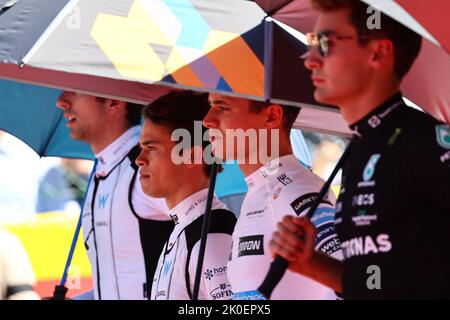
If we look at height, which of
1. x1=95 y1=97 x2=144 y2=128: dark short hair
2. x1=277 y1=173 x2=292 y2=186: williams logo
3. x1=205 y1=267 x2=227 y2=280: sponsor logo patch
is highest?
x1=95 y1=97 x2=144 y2=128: dark short hair

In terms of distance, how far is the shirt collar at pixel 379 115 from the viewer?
11.4 ft

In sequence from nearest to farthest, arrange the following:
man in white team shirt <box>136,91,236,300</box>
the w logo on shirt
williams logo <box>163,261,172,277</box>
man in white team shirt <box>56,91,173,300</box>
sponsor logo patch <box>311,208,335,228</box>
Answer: sponsor logo patch <box>311,208,335,228</box> < man in white team shirt <box>136,91,236,300</box> < williams logo <box>163,261,172,277</box> < man in white team shirt <box>56,91,173,300</box> < the w logo on shirt

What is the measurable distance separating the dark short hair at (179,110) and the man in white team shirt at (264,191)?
67cm

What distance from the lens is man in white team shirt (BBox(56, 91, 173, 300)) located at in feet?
18.7

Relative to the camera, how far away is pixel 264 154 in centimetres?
480

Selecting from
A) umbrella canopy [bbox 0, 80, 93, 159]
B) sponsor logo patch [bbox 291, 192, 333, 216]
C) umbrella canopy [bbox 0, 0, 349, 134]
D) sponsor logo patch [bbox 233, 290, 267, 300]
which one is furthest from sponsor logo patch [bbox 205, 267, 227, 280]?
umbrella canopy [bbox 0, 80, 93, 159]

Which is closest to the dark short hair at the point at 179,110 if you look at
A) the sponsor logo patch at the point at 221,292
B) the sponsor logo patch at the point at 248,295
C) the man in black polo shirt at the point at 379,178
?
the sponsor logo patch at the point at 221,292

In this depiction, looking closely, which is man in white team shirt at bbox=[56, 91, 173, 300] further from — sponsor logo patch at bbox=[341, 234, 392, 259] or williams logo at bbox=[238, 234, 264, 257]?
sponsor logo patch at bbox=[341, 234, 392, 259]

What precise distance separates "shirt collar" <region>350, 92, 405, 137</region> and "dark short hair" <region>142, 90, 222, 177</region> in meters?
2.12

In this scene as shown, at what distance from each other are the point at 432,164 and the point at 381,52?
0.48 m

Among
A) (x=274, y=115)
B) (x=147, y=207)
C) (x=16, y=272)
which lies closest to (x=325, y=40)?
(x=274, y=115)

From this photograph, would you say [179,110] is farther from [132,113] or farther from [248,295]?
[248,295]

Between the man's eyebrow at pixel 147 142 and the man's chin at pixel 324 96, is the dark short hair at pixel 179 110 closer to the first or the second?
the man's eyebrow at pixel 147 142

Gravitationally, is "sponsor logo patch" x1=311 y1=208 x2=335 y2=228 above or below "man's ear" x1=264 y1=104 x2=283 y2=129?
below
